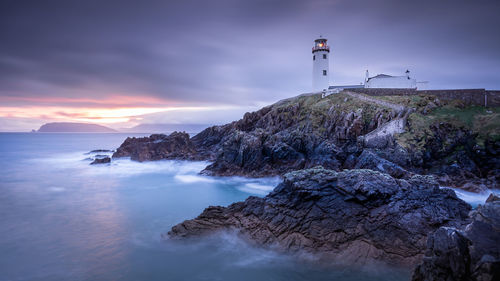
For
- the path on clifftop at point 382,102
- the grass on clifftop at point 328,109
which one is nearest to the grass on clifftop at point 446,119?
the path on clifftop at point 382,102

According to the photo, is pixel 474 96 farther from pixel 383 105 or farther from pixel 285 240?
pixel 285 240

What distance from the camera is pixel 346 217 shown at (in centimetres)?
1307

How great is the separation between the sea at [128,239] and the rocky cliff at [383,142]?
10.9 ft

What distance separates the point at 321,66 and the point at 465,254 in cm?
5084

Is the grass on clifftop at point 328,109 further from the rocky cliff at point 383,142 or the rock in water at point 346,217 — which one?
the rock in water at point 346,217

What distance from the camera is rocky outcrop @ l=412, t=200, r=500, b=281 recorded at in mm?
6410

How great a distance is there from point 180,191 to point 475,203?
2538 cm

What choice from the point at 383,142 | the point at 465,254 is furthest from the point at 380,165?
the point at 465,254

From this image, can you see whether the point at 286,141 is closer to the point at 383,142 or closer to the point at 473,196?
the point at 383,142

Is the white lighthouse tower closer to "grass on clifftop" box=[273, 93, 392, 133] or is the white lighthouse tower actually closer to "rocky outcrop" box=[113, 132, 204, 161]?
"grass on clifftop" box=[273, 93, 392, 133]

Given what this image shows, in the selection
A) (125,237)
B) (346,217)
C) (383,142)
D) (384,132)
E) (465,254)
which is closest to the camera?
(465,254)

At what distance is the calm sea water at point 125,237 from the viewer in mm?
12305

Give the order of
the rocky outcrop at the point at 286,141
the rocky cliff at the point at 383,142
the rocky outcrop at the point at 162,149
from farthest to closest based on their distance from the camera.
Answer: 1. the rocky outcrop at the point at 162,149
2. the rocky outcrop at the point at 286,141
3. the rocky cliff at the point at 383,142

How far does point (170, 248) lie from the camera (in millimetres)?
14312
